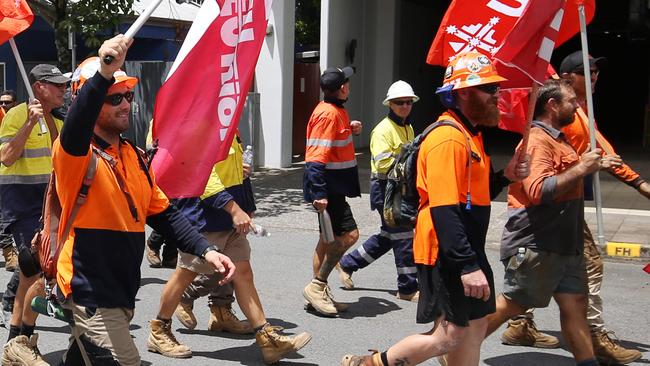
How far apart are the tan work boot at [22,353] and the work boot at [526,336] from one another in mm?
3039

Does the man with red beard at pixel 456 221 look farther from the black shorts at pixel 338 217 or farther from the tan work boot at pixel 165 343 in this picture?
the black shorts at pixel 338 217

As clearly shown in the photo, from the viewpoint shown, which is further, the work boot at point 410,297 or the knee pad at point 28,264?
the work boot at point 410,297

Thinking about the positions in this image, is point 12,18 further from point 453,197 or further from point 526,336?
point 526,336

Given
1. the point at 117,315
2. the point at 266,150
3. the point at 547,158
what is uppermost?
the point at 547,158

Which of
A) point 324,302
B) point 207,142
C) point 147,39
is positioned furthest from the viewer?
point 147,39

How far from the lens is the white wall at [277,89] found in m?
17.1

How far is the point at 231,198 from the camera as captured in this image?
20.5 ft

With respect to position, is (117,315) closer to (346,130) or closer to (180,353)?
(180,353)

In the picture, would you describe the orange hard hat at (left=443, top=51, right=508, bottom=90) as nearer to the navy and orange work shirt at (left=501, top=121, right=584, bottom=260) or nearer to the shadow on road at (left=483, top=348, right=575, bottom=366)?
the navy and orange work shirt at (left=501, top=121, right=584, bottom=260)

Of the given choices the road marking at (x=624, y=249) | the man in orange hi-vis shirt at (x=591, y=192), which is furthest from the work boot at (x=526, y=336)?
the road marking at (x=624, y=249)

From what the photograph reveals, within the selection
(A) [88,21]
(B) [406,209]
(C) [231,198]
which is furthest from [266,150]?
(B) [406,209]

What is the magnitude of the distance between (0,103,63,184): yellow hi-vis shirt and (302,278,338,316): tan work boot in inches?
85.3

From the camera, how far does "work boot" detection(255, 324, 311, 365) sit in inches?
239

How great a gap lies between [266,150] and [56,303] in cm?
1314
